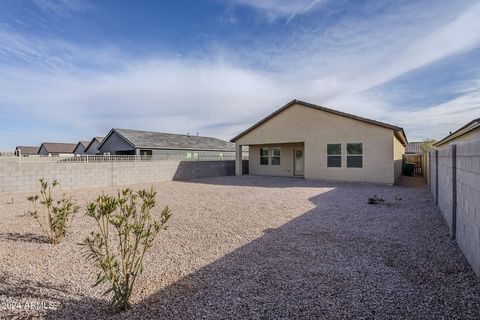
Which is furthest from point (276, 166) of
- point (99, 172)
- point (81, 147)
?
point (81, 147)

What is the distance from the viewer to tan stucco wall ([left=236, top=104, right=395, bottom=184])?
13320 mm

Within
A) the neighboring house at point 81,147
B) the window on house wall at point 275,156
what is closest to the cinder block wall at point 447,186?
the window on house wall at point 275,156

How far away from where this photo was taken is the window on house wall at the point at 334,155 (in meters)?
14.8

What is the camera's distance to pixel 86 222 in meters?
6.47

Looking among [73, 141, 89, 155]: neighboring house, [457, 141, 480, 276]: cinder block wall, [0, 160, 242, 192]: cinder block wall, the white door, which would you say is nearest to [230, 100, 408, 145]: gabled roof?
the white door

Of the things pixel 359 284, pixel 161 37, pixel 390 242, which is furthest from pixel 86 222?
pixel 161 37

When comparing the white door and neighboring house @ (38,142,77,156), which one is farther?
neighboring house @ (38,142,77,156)

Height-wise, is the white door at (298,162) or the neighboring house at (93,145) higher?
the neighboring house at (93,145)

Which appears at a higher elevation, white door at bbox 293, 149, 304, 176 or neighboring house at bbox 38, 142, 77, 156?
neighboring house at bbox 38, 142, 77, 156

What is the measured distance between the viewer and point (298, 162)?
61.2 feet

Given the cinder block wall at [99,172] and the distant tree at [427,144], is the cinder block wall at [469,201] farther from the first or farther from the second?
the distant tree at [427,144]

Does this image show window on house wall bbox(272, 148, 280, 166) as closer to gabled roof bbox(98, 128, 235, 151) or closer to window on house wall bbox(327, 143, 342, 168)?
window on house wall bbox(327, 143, 342, 168)

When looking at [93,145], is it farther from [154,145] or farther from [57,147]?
[154,145]

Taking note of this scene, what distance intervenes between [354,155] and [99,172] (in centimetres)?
1538
